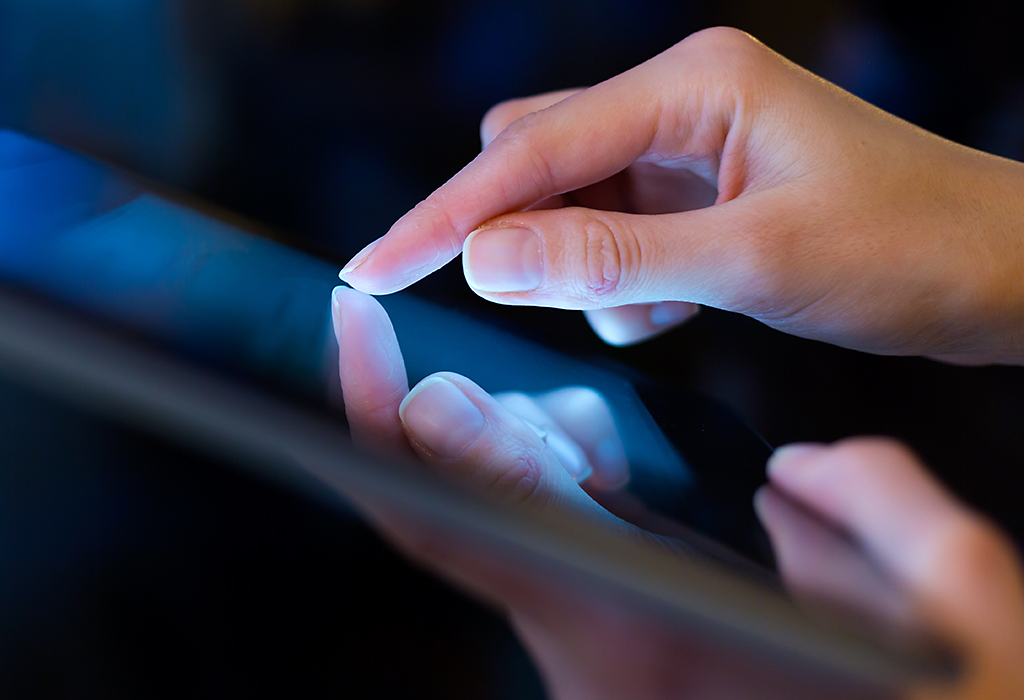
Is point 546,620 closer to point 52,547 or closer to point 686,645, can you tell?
point 686,645

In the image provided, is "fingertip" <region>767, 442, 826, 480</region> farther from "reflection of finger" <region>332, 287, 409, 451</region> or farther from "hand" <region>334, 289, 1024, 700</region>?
"reflection of finger" <region>332, 287, 409, 451</region>

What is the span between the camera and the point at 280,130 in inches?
35.0

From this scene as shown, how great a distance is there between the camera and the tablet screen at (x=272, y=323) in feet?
1.32

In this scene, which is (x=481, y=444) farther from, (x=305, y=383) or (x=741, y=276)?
(x=741, y=276)

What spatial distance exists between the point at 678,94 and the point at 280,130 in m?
0.54

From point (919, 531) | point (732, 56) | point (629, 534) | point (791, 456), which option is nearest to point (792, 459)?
point (791, 456)

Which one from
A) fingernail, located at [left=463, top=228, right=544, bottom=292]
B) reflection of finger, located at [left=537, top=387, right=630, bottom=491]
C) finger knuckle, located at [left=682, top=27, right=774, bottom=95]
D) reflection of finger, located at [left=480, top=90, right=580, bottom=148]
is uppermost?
finger knuckle, located at [left=682, top=27, right=774, bottom=95]

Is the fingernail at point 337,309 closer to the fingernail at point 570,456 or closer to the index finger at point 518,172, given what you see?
the index finger at point 518,172

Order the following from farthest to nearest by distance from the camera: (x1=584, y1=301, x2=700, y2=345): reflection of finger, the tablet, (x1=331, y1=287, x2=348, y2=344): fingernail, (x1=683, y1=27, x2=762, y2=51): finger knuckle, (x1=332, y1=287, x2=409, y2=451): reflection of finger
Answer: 1. (x1=584, y1=301, x2=700, y2=345): reflection of finger
2. (x1=683, y1=27, x2=762, y2=51): finger knuckle
3. (x1=331, y1=287, x2=348, y2=344): fingernail
4. (x1=332, y1=287, x2=409, y2=451): reflection of finger
5. the tablet

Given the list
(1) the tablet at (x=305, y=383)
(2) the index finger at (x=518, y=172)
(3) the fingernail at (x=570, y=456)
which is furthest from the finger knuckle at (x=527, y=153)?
(3) the fingernail at (x=570, y=456)

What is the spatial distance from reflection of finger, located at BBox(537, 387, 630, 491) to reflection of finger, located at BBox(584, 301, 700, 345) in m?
0.21

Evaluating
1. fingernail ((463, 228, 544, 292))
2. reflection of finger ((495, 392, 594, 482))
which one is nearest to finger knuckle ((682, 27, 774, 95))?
fingernail ((463, 228, 544, 292))

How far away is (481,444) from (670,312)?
17.8 inches

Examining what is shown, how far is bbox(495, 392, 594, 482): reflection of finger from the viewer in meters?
0.46
